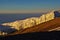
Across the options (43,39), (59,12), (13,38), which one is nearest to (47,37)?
(43,39)

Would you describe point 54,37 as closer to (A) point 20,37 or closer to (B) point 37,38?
(B) point 37,38

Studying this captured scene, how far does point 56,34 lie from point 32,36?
90 cm

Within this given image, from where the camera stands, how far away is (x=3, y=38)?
724cm

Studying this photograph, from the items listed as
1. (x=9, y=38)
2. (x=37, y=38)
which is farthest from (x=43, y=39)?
(x=9, y=38)

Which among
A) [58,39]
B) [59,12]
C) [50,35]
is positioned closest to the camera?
[58,39]

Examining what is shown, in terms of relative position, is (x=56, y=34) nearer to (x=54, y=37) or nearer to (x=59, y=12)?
(x=54, y=37)

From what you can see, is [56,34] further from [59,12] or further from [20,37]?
[59,12]

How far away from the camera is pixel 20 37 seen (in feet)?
24.1

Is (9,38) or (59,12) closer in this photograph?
(9,38)

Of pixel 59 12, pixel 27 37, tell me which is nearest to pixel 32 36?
pixel 27 37

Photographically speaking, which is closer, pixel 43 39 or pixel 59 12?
pixel 43 39

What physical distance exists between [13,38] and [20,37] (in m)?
0.26

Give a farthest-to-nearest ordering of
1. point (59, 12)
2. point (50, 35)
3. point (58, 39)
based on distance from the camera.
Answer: point (59, 12)
point (50, 35)
point (58, 39)

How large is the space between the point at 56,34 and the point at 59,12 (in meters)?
8.33
